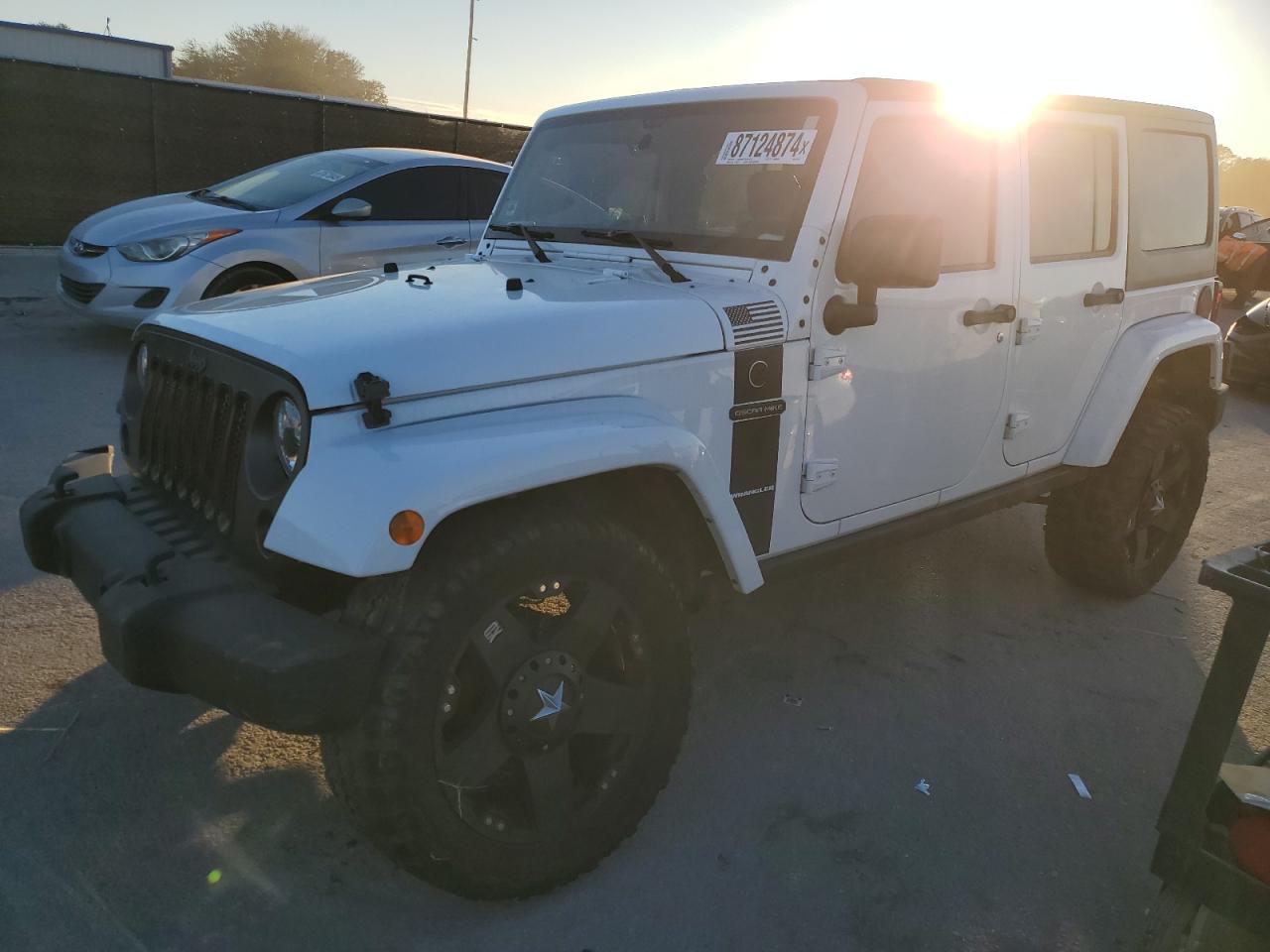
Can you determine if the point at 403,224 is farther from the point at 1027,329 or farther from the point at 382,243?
the point at 1027,329

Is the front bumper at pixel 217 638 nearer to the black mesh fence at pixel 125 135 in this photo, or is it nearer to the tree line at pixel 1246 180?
the black mesh fence at pixel 125 135

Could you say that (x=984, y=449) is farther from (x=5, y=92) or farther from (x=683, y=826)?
(x=5, y=92)

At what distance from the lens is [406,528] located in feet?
6.55

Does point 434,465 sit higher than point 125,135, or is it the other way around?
point 125,135

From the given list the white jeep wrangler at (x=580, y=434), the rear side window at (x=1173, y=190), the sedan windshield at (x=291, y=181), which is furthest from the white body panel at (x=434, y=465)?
the sedan windshield at (x=291, y=181)

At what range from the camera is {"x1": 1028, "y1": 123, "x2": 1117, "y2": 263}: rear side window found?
11.8 ft

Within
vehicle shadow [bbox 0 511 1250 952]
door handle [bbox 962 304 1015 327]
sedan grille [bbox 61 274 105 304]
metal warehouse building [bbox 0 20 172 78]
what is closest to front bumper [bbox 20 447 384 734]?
vehicle shadow [bbox 0 511 1250 952]

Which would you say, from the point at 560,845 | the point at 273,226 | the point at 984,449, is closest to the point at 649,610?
the point at 560,845

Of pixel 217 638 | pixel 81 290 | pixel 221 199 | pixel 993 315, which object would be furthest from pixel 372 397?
pixel 221 199

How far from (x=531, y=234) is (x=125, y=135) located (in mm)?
11888

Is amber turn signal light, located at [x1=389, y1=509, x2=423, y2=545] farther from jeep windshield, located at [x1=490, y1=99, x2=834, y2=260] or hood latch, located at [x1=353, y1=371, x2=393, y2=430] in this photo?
jeep windshield, located at [x1=490, y1=99, x2=834, y2=260]

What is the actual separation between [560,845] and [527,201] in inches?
89.9

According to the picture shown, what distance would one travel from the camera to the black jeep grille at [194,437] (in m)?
2.37

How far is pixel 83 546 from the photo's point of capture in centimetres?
242
